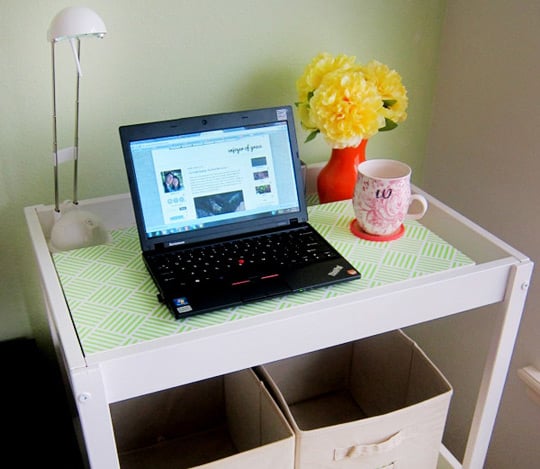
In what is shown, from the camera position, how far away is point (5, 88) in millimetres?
1010

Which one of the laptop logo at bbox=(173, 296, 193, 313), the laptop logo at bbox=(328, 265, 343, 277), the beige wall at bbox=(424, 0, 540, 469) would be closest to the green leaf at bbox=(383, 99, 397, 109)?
the beige wall at bbox=(424, 0, 540, 469)

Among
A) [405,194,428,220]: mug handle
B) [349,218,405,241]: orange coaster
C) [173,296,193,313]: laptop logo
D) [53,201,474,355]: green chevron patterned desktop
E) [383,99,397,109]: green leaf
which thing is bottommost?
[53,201,474,355]: green chevron patterned desktop

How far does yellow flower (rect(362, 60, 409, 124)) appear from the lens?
1078 mm

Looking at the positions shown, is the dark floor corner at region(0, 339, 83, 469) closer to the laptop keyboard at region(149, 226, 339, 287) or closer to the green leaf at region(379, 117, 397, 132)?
the laptop keyboard at region(149, 226, 339, 287)

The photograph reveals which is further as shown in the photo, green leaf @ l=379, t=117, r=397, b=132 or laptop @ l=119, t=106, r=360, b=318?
green leaf @ l=379, t=117, r=397, b=132

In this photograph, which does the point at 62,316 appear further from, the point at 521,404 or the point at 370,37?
the point at 521,404

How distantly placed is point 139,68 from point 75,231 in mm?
313

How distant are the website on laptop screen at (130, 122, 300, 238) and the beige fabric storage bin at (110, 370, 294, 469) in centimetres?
Answer: 32

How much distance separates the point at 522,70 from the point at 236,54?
53 cm

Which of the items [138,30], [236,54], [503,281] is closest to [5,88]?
[138,30]

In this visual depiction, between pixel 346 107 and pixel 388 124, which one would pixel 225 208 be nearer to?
pixel 346 107

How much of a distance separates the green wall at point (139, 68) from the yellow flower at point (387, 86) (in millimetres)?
164

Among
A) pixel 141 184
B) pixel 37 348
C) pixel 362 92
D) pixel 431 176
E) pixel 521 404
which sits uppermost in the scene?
pixel 362 92

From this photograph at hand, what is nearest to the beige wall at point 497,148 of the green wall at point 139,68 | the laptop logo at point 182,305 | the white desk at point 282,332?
the green wall at point 139,68
